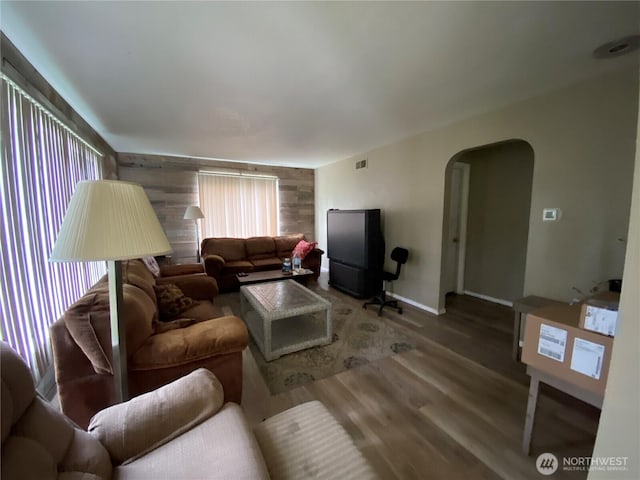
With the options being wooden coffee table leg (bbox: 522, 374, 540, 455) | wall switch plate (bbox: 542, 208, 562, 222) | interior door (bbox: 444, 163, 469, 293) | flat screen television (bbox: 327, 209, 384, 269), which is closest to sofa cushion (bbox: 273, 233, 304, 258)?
flat screen television (bbox: 327, 209, 384, 269)

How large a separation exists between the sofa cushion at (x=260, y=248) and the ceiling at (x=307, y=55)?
2660 millimetres

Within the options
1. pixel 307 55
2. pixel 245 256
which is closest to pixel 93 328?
pixel 307 55

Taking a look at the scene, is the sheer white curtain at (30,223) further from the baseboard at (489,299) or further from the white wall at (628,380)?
the baseboard at (489,299)

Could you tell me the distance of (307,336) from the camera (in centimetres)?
266

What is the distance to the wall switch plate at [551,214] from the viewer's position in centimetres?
223

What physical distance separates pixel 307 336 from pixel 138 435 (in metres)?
1.85

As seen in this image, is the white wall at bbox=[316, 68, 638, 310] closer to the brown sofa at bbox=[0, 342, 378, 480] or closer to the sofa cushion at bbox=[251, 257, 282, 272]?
the brown sofa at bbox=[0, 342, 378, 480]

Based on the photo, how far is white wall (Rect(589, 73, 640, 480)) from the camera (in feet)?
2.07

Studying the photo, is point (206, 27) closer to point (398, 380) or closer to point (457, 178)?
point (398, 380)

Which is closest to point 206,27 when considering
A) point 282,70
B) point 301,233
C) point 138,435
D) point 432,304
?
point 282,70

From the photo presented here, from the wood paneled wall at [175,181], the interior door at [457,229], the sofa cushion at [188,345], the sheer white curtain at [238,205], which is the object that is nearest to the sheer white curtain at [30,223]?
the sofa cushion at [188,345]

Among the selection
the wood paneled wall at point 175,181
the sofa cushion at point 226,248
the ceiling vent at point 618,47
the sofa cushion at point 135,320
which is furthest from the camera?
the sofa cushion at point 226,248

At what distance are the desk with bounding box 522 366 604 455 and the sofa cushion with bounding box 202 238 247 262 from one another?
4.55m

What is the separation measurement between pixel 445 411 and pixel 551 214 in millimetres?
1936
